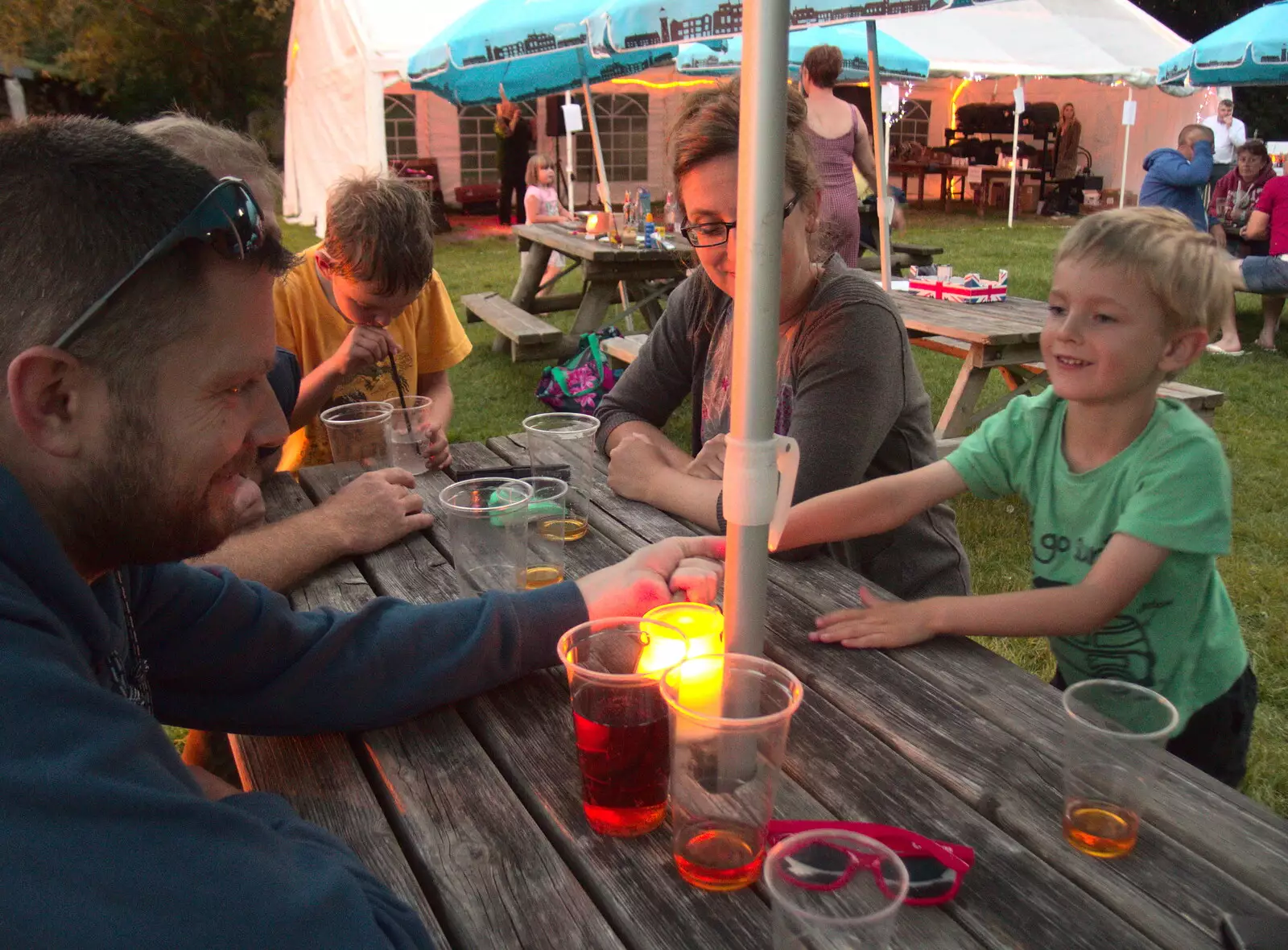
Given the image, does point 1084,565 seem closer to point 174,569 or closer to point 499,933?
point 499,933

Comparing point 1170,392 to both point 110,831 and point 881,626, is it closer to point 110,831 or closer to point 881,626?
point 881,626

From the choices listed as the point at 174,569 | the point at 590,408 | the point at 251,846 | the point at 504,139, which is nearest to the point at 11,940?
the point at 251,846

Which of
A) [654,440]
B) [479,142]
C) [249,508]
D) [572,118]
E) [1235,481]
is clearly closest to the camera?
[249,508]

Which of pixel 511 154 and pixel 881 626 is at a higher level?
pixel 511 154

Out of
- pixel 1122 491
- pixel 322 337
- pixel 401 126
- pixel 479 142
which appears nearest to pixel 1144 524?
pixel 1122 491

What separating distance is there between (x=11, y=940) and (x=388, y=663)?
2.34 ft

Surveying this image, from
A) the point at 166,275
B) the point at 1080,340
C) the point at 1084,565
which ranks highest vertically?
the point at 166,275

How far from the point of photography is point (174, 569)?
1.45m

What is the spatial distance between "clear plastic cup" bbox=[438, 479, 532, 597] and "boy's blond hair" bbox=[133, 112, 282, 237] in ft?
4.00

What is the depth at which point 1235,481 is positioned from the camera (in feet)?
17.7

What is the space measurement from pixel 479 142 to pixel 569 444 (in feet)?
61.3

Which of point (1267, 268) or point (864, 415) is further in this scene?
point (1267, 268)

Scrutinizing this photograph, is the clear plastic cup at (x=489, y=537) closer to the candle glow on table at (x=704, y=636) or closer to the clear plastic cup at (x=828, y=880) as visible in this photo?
the candle glow on table at (x=704, y=636)

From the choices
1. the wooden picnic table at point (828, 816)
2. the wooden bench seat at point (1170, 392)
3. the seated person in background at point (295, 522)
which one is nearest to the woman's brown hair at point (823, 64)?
the wooden bench seat at point (1170, 392)
